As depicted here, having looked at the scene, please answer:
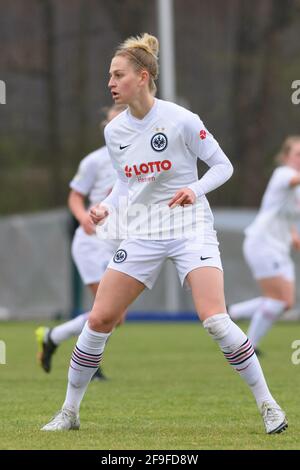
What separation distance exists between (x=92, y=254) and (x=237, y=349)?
3598 mm

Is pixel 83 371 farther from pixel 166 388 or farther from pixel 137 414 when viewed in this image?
pixel 166 388

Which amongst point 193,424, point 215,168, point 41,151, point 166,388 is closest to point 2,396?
point 166,388

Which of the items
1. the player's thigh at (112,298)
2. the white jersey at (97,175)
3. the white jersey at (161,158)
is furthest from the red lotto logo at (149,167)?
the white jersey at (97,175)

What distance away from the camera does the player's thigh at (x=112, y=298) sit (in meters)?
6.12

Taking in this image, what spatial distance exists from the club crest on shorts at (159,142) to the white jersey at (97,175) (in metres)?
3.05

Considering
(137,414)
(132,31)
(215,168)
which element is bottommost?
(132,31)

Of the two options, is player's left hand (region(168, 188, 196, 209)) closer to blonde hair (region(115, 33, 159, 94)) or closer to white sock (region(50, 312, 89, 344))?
blonde hair (region(115, 33, 159, 94))

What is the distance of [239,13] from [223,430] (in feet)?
59.9

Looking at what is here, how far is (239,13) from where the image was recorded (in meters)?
23.6

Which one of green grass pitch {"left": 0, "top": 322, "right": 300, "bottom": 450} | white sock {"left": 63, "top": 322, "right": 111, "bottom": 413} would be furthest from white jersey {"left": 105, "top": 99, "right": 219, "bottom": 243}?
green grass pitch {"left": 0, "top": 322, "right": 300, "bottom": 450}

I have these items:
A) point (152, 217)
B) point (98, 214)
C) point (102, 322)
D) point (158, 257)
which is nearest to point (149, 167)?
point (152, 217)

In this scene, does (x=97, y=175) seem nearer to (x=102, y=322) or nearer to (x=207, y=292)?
(x=102, y=322)

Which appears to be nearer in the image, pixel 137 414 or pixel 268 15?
pixel 137 414
